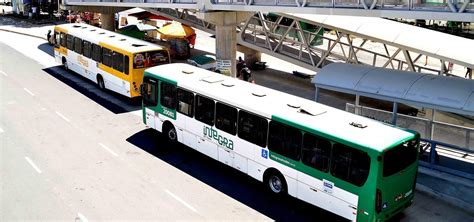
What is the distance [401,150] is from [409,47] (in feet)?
27.6

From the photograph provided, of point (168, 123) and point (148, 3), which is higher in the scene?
point (148, 3)

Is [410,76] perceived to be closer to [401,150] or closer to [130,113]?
[401,150]

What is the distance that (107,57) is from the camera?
22484 millimetres

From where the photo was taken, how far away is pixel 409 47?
1845 cm

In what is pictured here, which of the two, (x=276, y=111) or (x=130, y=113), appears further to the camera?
(x=130, y=113)

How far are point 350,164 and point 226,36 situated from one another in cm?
1315

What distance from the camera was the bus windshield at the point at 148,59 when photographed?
20828 mm

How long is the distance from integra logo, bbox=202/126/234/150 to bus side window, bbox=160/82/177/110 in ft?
6.10

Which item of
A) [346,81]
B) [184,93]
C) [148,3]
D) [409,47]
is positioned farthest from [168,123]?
[148,3]

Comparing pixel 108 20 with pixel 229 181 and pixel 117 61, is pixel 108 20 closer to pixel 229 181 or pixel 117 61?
pixel 117 61

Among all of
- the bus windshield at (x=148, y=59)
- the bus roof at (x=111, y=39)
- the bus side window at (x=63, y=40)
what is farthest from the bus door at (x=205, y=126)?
the bus side window at (x=63, y=40)

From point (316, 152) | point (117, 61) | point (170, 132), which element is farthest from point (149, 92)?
point (316, 152)

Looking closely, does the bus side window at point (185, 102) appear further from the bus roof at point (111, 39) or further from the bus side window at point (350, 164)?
the bus roof at point (111, 39)

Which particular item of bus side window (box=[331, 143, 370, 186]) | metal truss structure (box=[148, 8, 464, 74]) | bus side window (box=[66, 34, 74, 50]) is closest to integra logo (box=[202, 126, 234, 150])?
bus side window (box=[331, 143, 370, 186])
